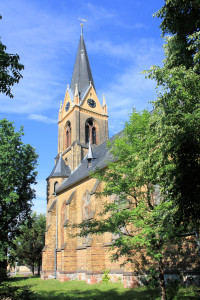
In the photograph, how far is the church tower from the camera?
29.0m

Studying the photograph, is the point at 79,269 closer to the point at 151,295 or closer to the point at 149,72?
the point at 151,295

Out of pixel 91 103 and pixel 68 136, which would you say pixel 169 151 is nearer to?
pixel 68 136

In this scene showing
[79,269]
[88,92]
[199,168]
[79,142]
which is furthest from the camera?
[88,92]

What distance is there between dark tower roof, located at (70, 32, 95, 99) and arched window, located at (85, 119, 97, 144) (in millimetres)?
3868

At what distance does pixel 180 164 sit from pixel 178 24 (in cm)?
518

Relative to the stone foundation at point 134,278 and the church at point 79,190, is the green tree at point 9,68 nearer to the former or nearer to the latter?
the church at point 79,190

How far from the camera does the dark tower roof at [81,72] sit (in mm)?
33819

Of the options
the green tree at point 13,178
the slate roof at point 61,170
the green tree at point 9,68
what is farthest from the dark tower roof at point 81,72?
the green tree at point 9,68

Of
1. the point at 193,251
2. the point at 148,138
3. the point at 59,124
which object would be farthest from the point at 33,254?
the point at 148,138

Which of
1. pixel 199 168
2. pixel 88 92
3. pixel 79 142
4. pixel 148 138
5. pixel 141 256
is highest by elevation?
pixel 88 92

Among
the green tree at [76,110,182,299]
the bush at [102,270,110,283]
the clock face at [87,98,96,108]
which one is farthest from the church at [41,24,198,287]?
the green tree at [76,110,182,299]

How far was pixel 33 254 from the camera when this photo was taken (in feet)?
100

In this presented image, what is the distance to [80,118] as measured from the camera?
30.6 metres

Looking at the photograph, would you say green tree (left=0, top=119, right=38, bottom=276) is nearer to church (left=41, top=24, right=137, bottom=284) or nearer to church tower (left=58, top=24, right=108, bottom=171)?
church (left=41, top=24, right=137, bottom=284)
